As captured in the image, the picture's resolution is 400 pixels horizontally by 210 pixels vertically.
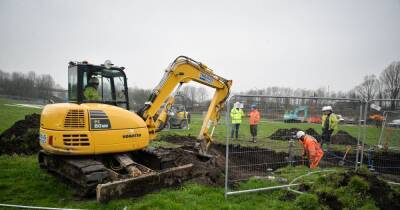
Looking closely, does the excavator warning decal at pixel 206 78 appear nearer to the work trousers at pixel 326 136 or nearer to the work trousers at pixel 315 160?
the work trousers at pixel 326 136

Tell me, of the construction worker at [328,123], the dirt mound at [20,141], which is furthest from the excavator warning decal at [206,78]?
the dirt mound at [20,141]

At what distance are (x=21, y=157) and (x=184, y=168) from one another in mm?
6061

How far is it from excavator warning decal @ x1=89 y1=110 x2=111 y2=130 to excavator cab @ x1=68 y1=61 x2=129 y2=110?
2.73 ft

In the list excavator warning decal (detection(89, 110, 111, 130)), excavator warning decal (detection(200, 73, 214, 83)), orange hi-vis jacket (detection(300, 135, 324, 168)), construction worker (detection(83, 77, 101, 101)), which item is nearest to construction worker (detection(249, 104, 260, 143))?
orange hi-vis jacket (detection(300, 135, 324, 168))

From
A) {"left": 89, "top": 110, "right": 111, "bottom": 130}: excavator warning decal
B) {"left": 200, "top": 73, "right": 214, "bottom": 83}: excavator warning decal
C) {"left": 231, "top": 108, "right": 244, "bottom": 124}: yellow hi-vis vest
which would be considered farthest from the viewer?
{"left": 200, "top": 73, "right": 214, "bottom": 83}: excavator warning decal

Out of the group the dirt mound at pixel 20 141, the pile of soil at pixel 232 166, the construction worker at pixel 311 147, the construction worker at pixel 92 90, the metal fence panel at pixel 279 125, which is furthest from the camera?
the dirt mound at pixel 20 141

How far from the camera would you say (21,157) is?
27.9ft

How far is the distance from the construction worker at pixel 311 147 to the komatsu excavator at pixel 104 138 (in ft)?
10.8

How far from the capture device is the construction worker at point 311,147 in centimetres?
706

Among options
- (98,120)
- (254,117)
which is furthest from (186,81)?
(98,120)

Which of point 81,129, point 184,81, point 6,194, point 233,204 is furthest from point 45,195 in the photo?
point 184,81

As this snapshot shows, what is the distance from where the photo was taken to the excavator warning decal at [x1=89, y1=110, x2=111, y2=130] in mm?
5473

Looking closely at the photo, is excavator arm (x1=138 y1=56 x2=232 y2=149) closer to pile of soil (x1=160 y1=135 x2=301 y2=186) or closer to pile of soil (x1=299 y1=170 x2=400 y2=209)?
pile of soil (x1=160 y1=135 x2=301 y2=186)

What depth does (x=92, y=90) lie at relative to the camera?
641 centimetres
